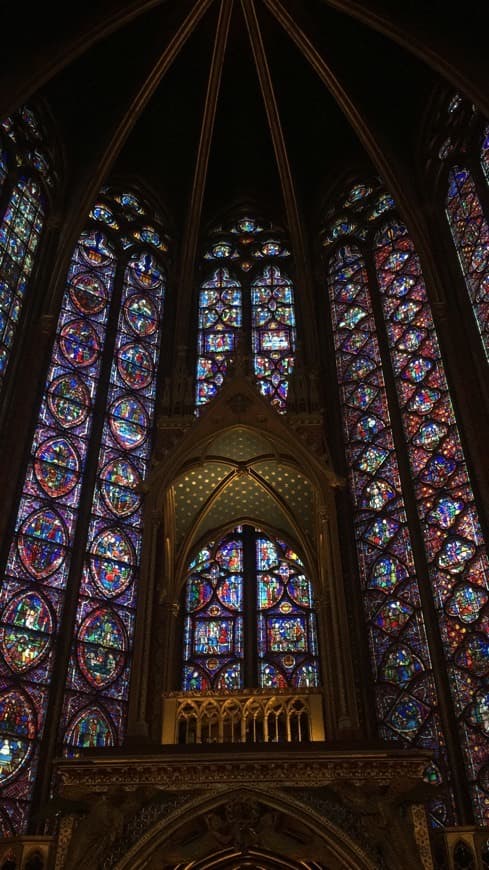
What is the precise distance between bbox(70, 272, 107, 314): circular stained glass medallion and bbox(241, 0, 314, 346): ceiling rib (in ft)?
10.1

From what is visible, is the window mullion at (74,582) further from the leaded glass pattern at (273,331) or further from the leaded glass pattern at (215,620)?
the leaded glass pattern at (273,331)

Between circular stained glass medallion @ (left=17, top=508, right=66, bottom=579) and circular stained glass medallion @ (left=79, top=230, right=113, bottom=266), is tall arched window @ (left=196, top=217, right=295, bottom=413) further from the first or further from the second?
circular stained glass medallion @ (left=17, top=508, right=66, bottom=579)

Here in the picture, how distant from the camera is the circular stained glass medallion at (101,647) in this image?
33.9ft

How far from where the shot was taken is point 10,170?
13.6 meters

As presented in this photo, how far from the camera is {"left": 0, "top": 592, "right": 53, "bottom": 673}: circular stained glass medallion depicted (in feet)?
32.9

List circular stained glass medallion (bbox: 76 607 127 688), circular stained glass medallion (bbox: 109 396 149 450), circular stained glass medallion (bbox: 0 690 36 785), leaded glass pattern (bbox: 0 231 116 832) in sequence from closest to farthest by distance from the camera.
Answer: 1. circular stained glass medallion (bbox: 0 690 36 785)
2. leaded glass pattern (bbox: 0 231 116 832)
3. circular stained glass medallion (bbox: 76 607 127 688)
4. circular stained glass medallion (bbox: 109 396 149 450)

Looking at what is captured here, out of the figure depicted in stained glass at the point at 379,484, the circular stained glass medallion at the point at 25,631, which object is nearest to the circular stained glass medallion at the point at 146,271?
the figure depicted in stained glass at the point at 379,484

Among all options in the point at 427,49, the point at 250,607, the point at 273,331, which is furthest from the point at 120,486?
the point at 427,49

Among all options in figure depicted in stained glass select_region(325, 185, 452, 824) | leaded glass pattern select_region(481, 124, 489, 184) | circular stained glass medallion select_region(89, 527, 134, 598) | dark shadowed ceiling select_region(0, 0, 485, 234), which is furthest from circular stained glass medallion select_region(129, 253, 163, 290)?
leaded glass pattern select_region(481, 124, 489, 184)

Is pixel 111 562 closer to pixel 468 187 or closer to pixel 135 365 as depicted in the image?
pixel 135 365

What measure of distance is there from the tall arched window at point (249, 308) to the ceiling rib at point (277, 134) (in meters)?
0.84

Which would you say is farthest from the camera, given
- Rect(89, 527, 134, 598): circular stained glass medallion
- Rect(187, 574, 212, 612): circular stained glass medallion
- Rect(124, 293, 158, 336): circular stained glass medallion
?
Rect(124, 293, 158, 336): circular stained glass medallion

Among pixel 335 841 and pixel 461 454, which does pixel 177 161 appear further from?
pixel 335 841

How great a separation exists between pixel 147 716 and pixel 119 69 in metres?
11.4
